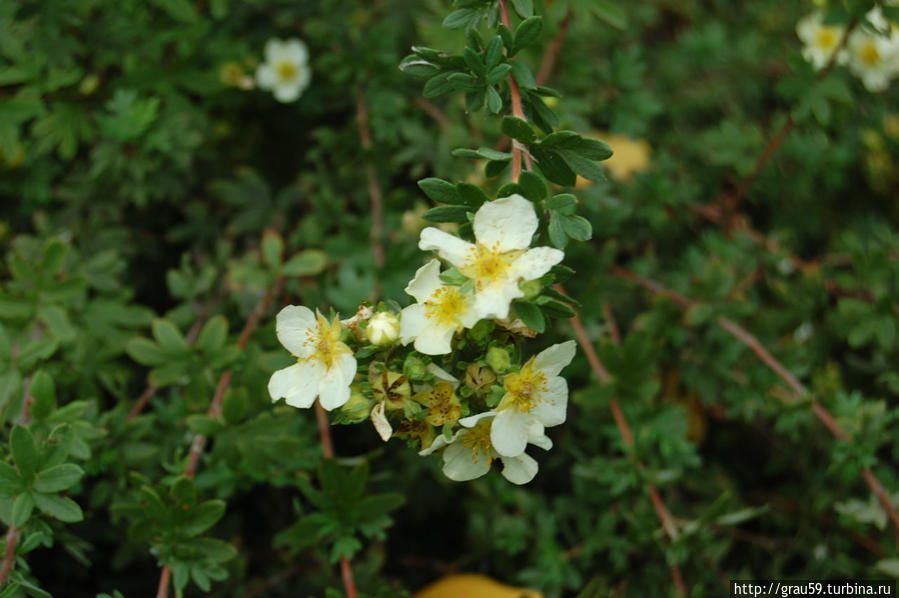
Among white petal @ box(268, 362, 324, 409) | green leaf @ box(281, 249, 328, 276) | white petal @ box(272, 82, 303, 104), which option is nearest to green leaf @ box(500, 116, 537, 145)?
white petal @ box(268, 362, 324, 409)

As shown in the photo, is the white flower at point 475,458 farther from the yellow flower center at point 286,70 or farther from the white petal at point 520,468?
the yellow flower center at point 286,70

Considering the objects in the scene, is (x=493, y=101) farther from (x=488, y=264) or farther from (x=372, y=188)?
(x=372, y=188)

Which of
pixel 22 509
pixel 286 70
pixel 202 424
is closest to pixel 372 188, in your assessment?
pixel 286 70

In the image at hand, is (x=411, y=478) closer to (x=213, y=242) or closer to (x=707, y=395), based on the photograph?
(x=707, y=395)

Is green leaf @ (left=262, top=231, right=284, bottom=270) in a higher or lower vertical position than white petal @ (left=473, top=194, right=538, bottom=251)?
lower

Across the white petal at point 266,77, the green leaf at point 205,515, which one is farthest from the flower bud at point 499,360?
the white petal at point 266,77

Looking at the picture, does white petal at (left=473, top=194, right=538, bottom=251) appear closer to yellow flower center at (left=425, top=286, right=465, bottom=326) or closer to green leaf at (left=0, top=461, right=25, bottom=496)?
yellow flower center at (left=425, top=286, right=465, bottom=326)
